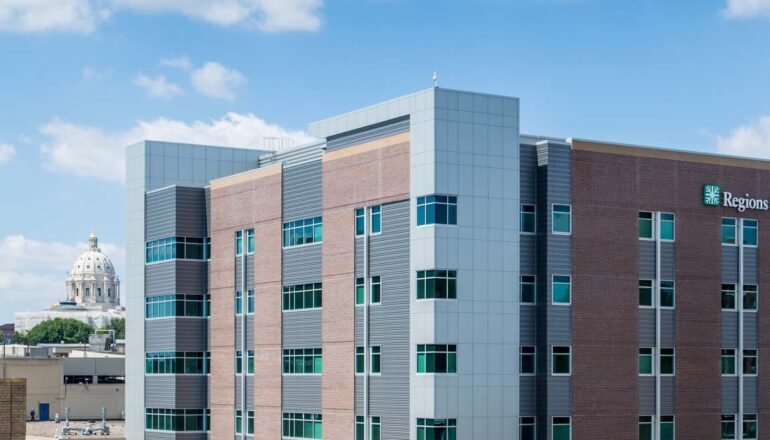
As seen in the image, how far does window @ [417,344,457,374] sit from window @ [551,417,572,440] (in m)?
7.02

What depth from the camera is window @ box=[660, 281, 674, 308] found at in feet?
251

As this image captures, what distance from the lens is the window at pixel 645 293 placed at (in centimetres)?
7575

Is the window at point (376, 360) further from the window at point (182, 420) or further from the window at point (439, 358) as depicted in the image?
the window at point (182, 420)

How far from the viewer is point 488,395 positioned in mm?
70562

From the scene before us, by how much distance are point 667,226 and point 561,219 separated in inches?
280

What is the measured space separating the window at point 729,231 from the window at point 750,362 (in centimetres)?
651

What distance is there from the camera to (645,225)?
250 feet

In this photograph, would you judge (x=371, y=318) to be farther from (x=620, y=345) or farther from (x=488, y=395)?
(x=620, y=345)

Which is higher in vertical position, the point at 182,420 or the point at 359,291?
the point at 359,291

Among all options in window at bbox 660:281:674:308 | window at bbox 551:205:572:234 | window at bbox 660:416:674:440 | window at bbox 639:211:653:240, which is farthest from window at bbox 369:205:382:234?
window at bbox 660:416:674:440

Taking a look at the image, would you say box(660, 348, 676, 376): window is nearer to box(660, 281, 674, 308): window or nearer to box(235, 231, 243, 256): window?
box(660, 281, 674, 308): window

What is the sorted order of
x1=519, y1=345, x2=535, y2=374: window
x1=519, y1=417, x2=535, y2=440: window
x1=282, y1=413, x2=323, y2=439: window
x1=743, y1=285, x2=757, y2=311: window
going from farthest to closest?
x1=743, y1=285, x2=757, y2=311: window, x1=282, y1=413, x2=323, y2=439: window, x1=519, y1=345, x2=535, y2=374: window, x1=519, y1=417, x2=535, y2=440: window

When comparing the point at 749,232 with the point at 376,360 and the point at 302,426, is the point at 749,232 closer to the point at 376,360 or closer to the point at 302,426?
the point at 376,360

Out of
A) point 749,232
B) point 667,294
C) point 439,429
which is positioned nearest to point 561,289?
point 667,294
